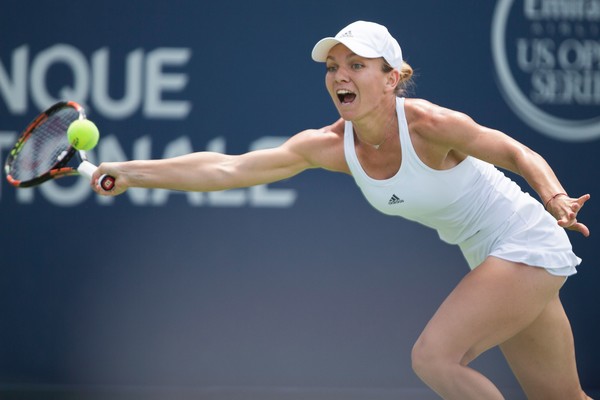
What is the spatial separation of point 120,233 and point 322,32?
1.30m

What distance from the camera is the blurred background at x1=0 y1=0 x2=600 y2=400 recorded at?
486cm

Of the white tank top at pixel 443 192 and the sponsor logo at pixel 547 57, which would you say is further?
the sponsor logo at pixel 547 57

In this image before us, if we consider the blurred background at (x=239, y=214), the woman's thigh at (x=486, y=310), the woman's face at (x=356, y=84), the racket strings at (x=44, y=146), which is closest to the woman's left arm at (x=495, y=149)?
the woman's face at (x=356, y=84)

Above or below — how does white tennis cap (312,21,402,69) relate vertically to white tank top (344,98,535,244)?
above

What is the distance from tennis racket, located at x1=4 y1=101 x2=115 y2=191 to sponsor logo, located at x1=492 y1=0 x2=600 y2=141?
205 centimetres

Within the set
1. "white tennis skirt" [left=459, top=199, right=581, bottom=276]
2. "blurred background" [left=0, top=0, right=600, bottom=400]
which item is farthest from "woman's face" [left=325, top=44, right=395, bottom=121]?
"blurred background" [left=0, top=0, right=600, bottom=400]

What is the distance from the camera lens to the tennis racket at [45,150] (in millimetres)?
3732

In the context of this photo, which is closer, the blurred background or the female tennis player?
the female tennis player

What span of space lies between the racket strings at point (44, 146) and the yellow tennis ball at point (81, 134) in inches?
6.3

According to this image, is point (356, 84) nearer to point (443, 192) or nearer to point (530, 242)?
point (443, 192)

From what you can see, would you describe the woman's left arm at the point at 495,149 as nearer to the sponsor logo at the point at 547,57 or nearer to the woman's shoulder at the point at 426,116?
the woman's shoulder at the point at 426,116

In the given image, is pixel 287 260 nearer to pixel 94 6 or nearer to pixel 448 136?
pixel 94 6

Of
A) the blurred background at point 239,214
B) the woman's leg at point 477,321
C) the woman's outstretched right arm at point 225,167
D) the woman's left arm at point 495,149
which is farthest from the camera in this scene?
the blurred background at point 239,214

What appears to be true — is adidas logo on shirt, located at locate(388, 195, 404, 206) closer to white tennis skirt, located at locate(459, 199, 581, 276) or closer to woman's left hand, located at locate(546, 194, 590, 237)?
white tennis skirt, located at locate(459, 199, 581, 276)
